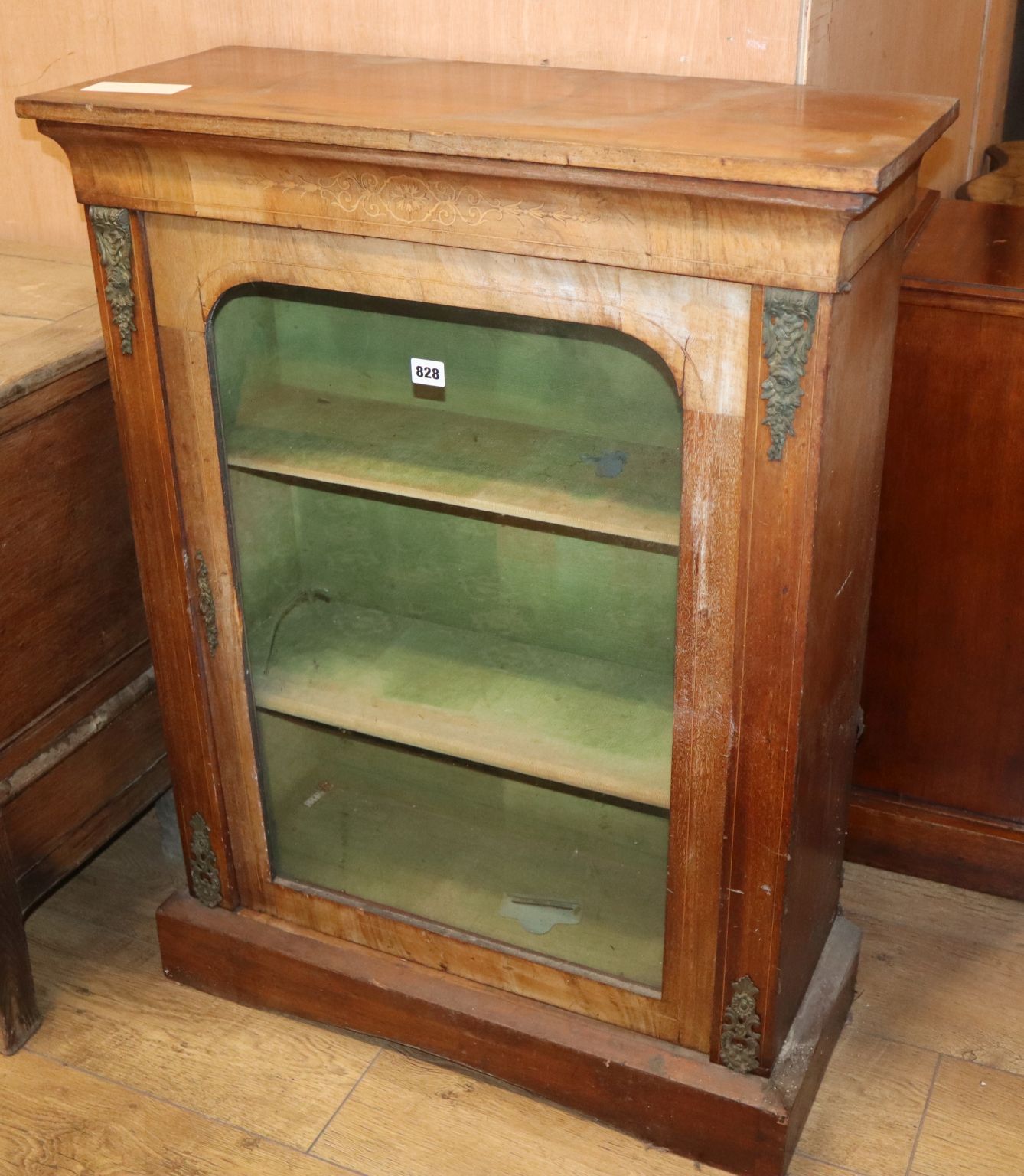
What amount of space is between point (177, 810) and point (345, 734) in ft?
1.02

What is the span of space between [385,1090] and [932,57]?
74.0 inches

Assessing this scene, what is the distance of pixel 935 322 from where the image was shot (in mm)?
1963

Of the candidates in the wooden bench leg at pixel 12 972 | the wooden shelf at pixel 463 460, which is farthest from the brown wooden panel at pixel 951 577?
the wooden bench leg at pixel 12 972

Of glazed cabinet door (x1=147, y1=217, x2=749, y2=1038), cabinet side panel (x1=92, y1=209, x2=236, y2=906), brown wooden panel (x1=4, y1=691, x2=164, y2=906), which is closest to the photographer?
glazed cabinet door (x1=147, y1=217, x2=749, y2=1038)

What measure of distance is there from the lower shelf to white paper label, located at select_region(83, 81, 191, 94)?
84cm

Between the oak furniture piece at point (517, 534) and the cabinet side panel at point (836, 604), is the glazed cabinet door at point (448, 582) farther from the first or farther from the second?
the cabinet side panel at point (836, 604)

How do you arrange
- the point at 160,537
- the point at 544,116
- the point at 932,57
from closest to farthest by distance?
1. the point at 544,116
2. the point at 160,537
3. the point at 932,57

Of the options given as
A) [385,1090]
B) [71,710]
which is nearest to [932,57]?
[71,710]

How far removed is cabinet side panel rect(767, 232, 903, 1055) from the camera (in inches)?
56.6

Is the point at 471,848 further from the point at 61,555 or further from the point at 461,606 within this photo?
the point at 61,555

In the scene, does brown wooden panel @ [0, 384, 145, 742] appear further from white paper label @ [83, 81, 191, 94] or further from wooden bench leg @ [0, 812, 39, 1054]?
white paper label @ [83, 81, 191, 94]

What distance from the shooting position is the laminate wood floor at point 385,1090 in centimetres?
186

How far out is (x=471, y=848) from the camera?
1.95m

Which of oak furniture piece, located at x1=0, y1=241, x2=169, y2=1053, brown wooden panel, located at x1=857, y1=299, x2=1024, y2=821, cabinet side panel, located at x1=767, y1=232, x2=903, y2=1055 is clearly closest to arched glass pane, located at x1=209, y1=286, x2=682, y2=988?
cabinet side panel, located at x1=767, y1=232, x2=903, y2=1055
